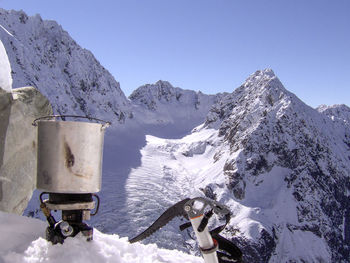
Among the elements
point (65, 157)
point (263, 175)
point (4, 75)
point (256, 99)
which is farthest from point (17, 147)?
point (256, 99)

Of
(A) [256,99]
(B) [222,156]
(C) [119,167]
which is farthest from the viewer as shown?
(A) [256,99]

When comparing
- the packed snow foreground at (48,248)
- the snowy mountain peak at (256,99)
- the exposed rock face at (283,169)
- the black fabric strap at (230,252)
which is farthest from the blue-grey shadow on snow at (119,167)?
the black fabric strap at (230,252)

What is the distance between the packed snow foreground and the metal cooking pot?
483mm

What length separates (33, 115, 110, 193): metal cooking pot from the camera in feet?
10.9

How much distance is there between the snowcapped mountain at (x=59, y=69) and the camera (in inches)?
2297

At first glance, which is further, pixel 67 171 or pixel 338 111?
pixel 338 111

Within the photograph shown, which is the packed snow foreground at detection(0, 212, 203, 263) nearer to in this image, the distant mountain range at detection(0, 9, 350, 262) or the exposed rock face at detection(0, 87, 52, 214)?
the exposed rock face at detection(0, 87, 52, 214)

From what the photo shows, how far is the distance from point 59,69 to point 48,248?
8079 cm

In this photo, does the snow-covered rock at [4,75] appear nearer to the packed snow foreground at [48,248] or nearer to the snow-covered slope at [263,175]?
the packed snow foreground at [48,248]

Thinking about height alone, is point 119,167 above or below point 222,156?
above

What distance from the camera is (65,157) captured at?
3.34m

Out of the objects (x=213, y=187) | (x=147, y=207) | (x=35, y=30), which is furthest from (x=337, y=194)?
(x=35, y=30)

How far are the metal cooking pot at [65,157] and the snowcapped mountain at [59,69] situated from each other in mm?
53896

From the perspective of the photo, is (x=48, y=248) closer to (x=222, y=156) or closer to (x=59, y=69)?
(x=59, y=69)
